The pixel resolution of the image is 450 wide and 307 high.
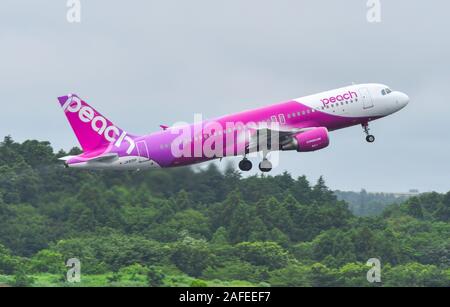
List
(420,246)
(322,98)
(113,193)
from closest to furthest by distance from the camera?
1. (322,98)
2. (113,193)
3. (420,246)

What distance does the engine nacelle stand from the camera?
336 ft

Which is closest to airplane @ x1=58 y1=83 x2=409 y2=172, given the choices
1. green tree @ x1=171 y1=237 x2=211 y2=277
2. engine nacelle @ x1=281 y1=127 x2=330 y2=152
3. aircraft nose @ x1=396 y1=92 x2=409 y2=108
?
engine nacelle @ x1=281 y1=127 x2=330 y2=152

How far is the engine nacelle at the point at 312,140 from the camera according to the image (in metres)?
102

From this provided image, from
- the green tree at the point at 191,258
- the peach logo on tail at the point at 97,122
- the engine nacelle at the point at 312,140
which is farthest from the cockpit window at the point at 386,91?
the green tree at the point at 191,258

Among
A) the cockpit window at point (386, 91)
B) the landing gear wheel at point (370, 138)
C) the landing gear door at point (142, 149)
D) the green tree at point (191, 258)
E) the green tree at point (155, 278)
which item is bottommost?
the green tree at point (155, 278)

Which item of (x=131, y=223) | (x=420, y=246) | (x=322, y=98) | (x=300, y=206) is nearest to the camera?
(x=322, y=98)

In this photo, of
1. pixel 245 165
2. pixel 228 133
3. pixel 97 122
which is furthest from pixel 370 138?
pixel 97 122

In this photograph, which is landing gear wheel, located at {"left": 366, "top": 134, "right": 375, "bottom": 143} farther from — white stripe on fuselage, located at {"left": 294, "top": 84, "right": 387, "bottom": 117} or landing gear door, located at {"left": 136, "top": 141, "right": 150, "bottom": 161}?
landing gear door, located at {"left": 136, "top": 141, "right": 150, "bottom": 161}

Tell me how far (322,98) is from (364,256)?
53762 mm

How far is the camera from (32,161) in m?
158

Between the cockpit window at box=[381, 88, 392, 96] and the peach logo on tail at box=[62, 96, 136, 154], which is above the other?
the cockpit window at box=[381, 88, 392, 96]

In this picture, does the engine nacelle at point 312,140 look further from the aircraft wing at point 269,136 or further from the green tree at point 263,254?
the green tree at point 263,254
